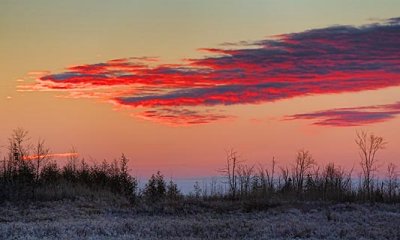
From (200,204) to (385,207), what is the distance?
316 inches

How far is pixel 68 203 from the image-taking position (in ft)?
102

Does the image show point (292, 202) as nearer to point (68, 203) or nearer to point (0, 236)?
point (68, 203)

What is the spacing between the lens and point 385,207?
30016mm

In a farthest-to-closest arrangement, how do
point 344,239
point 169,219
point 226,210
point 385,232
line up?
point 226,210 → point 169,219 → point 385,232 → point 344,239

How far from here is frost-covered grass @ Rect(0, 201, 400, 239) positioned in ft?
69.3

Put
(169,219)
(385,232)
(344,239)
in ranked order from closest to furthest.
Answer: (344,239)
(385,232)
(169,219)

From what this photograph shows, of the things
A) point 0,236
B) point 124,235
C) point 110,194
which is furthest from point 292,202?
point 0,236

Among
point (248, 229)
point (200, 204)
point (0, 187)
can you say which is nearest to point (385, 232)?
point (248, 229)

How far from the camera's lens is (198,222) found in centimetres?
2461

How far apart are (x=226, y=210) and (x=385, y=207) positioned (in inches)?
269

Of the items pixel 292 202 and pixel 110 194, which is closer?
pixel 292 202

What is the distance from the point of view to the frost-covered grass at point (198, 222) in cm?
2111

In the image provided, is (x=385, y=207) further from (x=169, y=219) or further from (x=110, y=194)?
(x=110, y=194)

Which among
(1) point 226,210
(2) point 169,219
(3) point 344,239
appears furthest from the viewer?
(1) point 226,210
